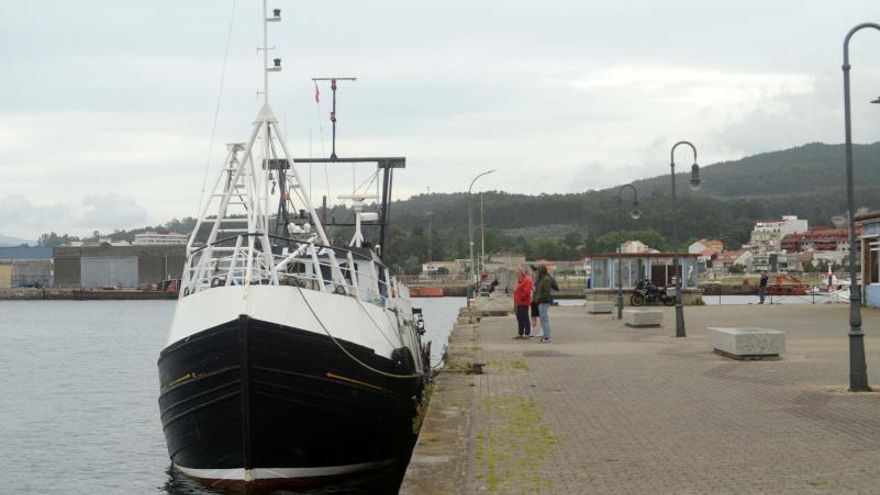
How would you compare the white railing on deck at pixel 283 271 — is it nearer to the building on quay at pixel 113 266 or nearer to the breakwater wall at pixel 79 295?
the breakwater wall at pixel 79 295

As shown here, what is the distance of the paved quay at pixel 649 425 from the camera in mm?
9023

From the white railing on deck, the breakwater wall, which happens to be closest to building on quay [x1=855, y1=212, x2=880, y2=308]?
the white railing on deck

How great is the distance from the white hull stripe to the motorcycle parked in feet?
104

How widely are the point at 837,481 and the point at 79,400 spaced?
2305cm


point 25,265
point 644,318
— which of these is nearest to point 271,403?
point 644,318

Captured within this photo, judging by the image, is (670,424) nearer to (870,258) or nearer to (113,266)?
(870,258)

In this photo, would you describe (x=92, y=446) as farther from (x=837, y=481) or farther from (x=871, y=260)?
(x=871, y=260)

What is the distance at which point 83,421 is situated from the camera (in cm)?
2380

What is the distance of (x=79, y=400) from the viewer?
1098 inches

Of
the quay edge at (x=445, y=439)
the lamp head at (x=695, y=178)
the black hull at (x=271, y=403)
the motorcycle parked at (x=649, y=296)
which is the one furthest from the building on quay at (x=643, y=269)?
the black hull at (x=271, y=403)

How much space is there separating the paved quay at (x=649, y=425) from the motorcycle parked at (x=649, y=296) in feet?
78.2

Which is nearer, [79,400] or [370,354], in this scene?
[370,354]

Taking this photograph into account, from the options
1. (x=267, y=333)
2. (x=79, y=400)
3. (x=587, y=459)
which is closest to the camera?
(x=587, y=459)

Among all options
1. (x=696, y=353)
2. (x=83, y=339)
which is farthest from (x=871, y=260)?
(x=83, y=339)
